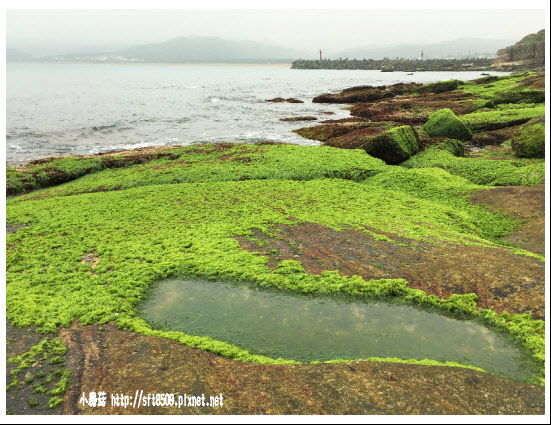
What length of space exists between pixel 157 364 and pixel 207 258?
5.01 meters

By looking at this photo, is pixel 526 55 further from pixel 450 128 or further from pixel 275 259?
pixel 275 259

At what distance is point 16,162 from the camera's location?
30484mm

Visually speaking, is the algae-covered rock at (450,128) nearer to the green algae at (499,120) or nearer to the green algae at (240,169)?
the green algae at (499,120)

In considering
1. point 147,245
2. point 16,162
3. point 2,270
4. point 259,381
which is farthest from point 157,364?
point 16,162

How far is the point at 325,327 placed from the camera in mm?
8805

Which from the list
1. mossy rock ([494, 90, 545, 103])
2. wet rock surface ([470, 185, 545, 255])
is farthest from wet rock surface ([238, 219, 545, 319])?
mossy rock ([494, 90, 545, 103])

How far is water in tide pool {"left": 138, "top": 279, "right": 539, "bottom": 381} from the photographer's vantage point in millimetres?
7891

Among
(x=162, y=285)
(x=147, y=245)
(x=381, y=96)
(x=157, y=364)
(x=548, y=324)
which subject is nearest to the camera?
(x=548, y=324)

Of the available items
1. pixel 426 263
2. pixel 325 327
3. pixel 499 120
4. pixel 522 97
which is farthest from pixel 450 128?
pixel 325 327

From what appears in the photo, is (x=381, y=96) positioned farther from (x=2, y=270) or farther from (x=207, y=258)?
(x=2, y=270)

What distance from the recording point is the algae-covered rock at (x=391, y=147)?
24.4 m

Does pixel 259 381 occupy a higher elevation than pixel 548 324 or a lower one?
lower

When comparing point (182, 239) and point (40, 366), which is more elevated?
point (182, 239)

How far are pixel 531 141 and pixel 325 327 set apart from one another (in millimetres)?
21661
